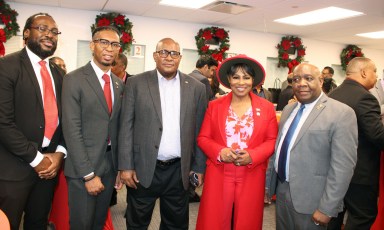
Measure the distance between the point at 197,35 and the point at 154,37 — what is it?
1.16m

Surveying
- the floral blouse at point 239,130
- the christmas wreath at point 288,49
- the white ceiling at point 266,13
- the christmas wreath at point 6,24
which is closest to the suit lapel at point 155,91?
the floral blouse at point 239,130

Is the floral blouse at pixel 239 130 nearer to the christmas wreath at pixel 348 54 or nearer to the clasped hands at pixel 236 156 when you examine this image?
the clasped hands at pixel 236 156

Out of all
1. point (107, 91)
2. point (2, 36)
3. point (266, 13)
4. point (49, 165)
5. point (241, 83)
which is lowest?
point (49, 165)

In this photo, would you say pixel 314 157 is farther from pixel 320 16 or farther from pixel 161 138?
pixel 320 16

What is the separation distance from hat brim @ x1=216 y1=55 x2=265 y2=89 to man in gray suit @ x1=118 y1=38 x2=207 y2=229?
21 cm

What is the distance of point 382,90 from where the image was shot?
386cm

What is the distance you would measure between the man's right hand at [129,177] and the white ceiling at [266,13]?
176 inches

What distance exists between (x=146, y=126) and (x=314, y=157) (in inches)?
46.3

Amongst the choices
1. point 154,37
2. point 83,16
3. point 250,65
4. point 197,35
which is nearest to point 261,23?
point 197,35

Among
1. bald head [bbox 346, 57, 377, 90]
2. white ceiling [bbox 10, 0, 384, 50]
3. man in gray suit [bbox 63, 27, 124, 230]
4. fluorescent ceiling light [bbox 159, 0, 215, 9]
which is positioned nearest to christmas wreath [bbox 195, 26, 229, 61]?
white ceiling [bbox 10, 0, 384, 50]

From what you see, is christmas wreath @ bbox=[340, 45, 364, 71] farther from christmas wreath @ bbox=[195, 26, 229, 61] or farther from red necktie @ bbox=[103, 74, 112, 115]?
Answer: red necktie @ bbox=[103, 74, 112, 115]

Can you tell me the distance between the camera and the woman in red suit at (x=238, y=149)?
7.43 feet

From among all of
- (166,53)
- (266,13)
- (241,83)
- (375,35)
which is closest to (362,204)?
(241,83)

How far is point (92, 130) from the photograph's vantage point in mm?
2168
